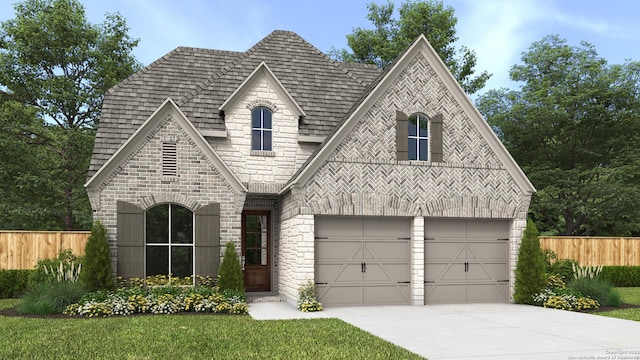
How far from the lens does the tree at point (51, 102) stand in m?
26.9

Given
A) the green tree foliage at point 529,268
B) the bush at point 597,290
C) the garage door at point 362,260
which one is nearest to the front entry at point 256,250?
the garage door at point 362,260

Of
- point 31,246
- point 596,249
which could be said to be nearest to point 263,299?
point 31,246

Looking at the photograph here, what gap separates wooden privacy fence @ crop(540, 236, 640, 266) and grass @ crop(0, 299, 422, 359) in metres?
14.1

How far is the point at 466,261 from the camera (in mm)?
16312

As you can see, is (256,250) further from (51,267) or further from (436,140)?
(436,140)

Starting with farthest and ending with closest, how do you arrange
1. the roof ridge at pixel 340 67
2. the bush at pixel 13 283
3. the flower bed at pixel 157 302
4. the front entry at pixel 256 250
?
the roof ridge at pixel 340 67 → the front entry at pixel 256 250 → the bush at pixel 13 283 → the flower bed at pixel 157 302

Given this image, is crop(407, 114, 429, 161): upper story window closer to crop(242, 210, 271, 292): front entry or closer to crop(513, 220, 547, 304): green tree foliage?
crop(513, 220, 547, 304): green tree foliage

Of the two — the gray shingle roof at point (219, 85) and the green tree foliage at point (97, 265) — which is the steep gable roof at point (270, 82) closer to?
the gray shingle roof at point (219, 85)

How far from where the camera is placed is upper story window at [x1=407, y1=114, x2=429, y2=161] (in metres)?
16.0

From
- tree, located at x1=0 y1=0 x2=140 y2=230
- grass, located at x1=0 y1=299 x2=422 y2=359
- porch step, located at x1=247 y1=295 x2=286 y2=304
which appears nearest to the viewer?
grass, located at x1=0 y1=299 x2=422 y2=359

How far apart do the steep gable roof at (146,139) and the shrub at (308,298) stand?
3199mm

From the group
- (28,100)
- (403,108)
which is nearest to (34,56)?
(28,100)

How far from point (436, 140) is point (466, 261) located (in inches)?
141

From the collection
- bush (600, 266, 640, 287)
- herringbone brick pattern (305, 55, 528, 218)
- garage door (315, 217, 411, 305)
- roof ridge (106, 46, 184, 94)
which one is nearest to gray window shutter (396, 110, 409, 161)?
herringbone brick pattern (305, 55, 528, 218)
